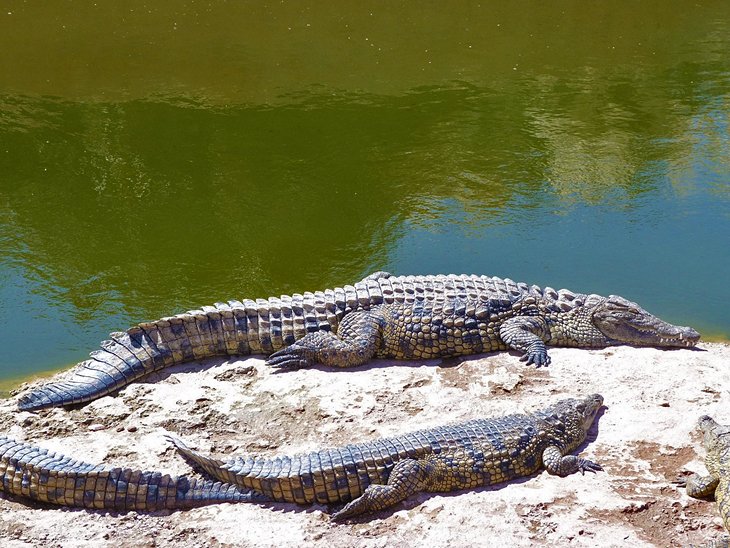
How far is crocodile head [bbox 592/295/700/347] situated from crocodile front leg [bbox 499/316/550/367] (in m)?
0.55

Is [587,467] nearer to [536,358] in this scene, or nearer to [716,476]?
[716,476]

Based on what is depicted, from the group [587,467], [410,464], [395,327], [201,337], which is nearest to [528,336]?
[395,327]

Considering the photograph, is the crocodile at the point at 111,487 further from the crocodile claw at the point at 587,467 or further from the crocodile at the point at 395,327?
the crocodile claw at the point at 587,467

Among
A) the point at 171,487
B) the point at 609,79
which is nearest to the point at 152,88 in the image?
the point at 609,79

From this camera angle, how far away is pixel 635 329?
25.5ft

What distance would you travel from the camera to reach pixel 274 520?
5.54 meters

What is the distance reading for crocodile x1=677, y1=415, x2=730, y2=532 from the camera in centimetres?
529

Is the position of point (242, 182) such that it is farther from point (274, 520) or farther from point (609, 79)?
point (609, 79)

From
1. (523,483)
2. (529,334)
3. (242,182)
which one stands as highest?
(242,182)

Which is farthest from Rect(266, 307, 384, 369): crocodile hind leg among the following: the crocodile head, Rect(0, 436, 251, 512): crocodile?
the crocodile head

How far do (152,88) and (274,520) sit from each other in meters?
11.4

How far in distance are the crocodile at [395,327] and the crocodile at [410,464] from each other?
144cm

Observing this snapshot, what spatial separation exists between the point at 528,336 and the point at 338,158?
571cm

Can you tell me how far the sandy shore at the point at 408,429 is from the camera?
5.38 meters
